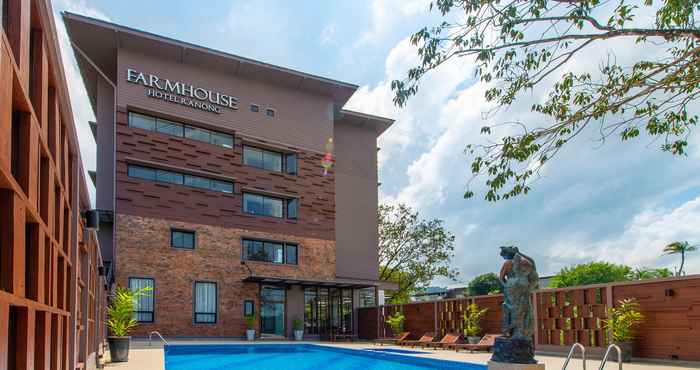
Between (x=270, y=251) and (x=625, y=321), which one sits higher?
(x=270, y=251)

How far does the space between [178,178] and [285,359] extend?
416 inches

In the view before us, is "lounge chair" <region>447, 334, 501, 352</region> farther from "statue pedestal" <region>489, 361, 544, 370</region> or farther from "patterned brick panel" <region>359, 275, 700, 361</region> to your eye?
"statue pedestal" <region>489, 361, 544, 370</region>

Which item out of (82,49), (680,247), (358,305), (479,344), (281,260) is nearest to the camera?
(479,344)

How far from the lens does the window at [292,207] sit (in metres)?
29.1

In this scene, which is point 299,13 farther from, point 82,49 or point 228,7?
point 82,49

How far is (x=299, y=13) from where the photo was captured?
12.0 meters

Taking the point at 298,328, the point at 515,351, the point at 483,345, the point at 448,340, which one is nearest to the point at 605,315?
the point at 483,345

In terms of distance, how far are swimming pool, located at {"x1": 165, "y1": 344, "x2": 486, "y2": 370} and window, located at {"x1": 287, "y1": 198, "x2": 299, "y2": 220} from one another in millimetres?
7801

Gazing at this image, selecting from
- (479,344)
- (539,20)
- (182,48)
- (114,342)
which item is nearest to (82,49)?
(182,48)

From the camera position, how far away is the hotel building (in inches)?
954

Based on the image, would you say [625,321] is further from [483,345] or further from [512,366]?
[512,366]

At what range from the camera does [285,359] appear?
18.1 meters

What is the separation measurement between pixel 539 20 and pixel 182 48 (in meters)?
21.7

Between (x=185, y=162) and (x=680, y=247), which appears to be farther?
(x=680, y=247)
